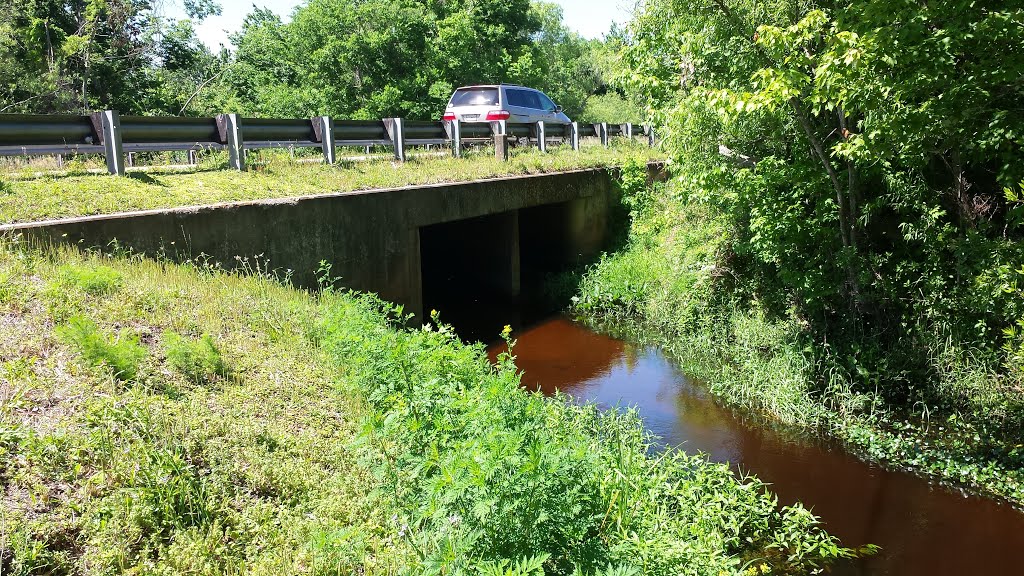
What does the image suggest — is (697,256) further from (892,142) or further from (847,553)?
(847,553)

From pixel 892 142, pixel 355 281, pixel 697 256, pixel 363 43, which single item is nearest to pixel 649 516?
pixel 892 142

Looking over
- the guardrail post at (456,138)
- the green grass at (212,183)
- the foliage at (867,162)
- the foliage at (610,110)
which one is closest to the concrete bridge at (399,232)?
the green grass at (212,183)

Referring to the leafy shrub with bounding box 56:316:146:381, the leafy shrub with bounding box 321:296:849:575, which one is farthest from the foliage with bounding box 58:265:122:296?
the leafy shrub with bounding box 321:296:849:575

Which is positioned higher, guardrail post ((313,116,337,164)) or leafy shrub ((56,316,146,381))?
guardrail post ((313,116,337,164))

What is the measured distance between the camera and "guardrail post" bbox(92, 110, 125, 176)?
8.27 m

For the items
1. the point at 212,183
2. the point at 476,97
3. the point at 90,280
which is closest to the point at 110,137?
the point at 212,183

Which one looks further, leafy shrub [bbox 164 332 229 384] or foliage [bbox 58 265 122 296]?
foliage [bbox 58 265 122 296]

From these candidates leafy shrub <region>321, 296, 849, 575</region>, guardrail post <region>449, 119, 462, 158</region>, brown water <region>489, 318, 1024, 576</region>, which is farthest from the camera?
guardrail post <region>449, 119, 462, 158</region>

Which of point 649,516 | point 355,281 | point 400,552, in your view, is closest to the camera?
point 400,552

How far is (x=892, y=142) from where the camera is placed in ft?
23.5

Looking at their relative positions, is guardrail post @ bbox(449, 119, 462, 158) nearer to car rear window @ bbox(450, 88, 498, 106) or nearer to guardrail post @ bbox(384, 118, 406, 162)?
guardrail post @ bbox(384, 118, 406, 162)

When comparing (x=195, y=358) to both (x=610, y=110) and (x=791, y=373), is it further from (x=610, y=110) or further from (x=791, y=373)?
(x=610, y=110)

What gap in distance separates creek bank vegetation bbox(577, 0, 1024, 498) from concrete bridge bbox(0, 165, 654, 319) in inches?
145

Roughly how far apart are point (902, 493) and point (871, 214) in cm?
368
